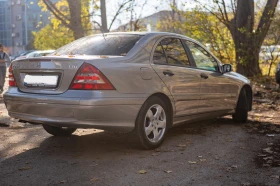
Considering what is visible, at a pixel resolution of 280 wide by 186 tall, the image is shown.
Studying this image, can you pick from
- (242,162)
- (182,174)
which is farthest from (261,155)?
(182,174)

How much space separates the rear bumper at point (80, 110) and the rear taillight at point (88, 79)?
0.14 meters

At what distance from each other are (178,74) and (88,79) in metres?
1.60

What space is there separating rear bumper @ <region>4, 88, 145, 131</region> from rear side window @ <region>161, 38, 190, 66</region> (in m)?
1.05

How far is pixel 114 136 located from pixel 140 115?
1376 mm

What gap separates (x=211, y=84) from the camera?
6801 millimetres

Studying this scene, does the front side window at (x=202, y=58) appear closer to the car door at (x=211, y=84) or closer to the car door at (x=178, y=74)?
the car door at (x=211, y=84)

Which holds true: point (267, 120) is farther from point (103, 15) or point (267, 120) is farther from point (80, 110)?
point (103, 15)

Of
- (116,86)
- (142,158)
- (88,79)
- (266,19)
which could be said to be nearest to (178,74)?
(116,86)

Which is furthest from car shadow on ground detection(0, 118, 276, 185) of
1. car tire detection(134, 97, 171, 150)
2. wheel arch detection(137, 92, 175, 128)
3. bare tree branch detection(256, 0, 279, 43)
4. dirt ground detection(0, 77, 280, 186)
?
bare tree branch detection(256, 0, 279, 43)

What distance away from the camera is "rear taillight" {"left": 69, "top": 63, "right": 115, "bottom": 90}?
4.82 metres

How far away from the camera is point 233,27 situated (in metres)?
17.6

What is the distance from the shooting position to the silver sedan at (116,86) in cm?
484

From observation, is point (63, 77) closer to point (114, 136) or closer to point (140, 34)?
point (140, 34)

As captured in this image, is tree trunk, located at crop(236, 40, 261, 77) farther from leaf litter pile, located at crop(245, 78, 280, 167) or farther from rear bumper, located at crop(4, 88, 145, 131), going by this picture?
rear bumper, located at crop(4, 88, 145, 131)
